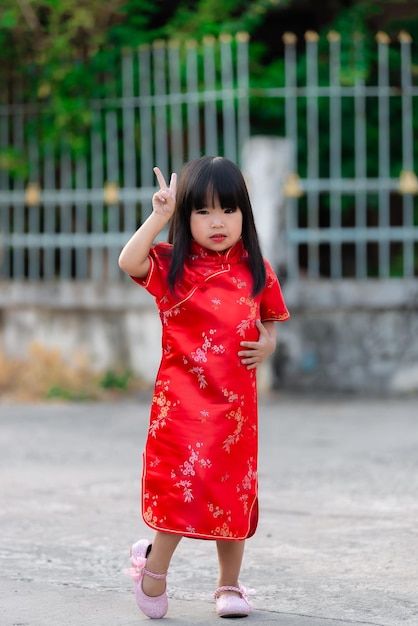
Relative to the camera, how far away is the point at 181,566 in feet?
13.8

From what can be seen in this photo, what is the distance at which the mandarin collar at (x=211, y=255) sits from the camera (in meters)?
3.67

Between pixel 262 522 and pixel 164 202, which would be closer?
pixel 164 202

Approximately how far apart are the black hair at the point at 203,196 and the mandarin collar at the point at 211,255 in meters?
0.03

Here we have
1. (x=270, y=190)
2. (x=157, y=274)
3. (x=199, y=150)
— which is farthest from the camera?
(x=199, y=150)

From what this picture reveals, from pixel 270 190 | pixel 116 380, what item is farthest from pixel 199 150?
pixel 116 380

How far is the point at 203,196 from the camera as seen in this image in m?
3.61

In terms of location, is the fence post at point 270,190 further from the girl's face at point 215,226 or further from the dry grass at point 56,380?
the girl's face at point 215,226

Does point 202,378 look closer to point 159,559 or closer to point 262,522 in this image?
point 159,559

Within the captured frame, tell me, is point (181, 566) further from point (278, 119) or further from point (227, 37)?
point (278, 119)

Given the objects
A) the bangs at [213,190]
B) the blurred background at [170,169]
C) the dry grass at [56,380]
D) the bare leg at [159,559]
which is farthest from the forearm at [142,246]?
the dry grass at [56,380]

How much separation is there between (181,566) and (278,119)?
5801mm

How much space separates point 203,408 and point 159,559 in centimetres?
45

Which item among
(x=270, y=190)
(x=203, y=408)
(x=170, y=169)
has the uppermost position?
(x=170, y=169)

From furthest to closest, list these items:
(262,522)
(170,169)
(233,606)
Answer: (170,169)
(262,522)
(233,606)
